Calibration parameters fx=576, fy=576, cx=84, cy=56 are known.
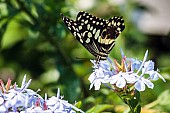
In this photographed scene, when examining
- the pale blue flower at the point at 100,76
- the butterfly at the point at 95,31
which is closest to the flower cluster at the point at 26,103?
the pale blue flower at the point at 100,76

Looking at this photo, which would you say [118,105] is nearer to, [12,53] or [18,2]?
[18,2]

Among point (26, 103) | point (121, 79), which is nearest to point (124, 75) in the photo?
point (121, 79)

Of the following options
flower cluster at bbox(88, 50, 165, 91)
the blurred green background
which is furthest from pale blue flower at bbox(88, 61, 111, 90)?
the blurred green background

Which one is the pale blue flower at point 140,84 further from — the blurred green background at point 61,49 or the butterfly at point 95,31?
the blurred green background at point 61,49

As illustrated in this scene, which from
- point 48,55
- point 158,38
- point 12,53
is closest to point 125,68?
point 48,55

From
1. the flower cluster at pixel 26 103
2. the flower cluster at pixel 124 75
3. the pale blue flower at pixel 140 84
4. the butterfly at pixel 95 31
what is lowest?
the flower cluster at pixel 26 103

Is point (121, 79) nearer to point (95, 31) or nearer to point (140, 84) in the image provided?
point (140, 84)
